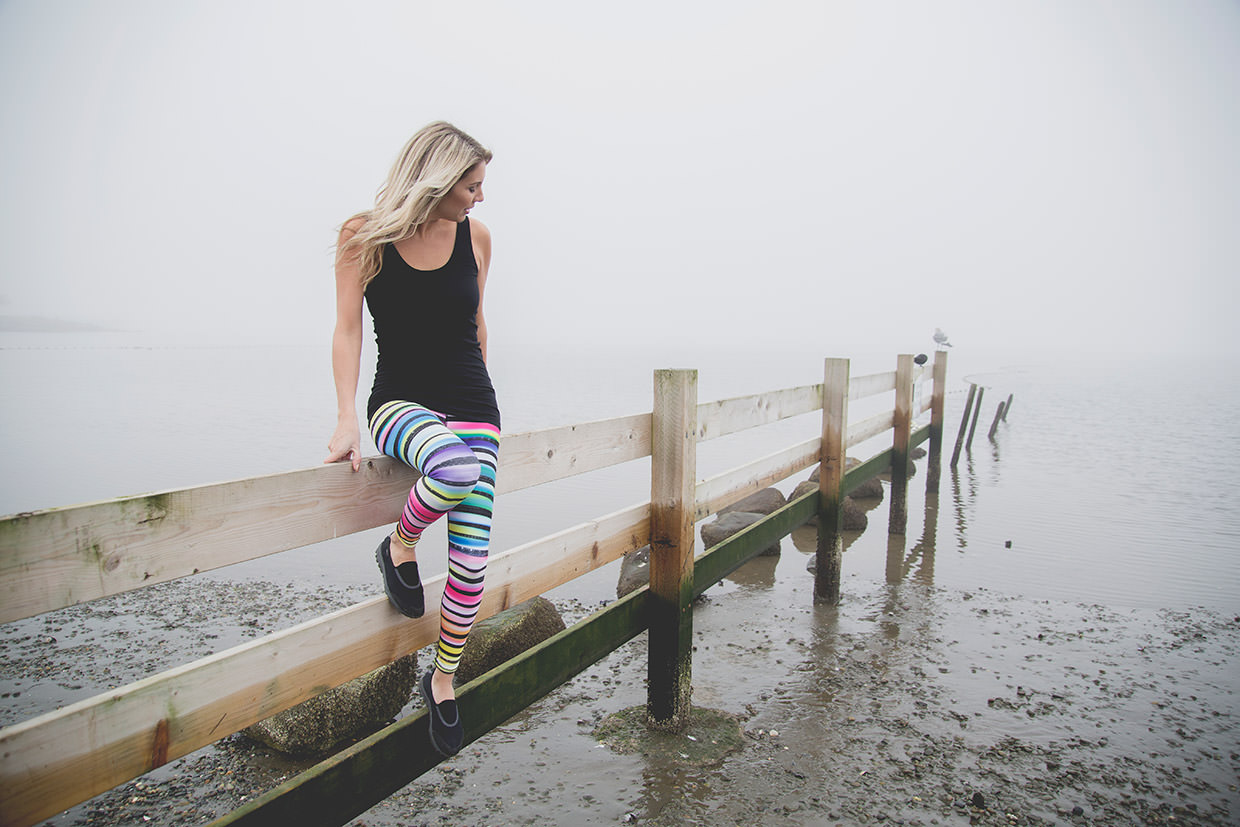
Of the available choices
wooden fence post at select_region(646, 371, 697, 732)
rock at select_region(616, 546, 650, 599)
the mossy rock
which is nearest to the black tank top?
wooden fence post at select_region(646, 371, 697, 732)

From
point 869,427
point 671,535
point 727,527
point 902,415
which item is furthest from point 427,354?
point 902,415

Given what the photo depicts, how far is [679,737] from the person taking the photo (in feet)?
12.4

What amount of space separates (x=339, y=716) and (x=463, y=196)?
2848 millimetres

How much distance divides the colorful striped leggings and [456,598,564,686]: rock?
6.65 ft

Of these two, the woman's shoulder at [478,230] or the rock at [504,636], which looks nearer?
the woman's shoulder at [478,230]

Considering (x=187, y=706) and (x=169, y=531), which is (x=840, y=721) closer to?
(x=187, y=706)

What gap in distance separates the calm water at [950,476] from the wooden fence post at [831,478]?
118 cm

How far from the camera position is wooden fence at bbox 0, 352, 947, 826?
152 centimetres

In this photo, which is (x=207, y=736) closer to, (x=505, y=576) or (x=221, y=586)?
(x=505, y=576)

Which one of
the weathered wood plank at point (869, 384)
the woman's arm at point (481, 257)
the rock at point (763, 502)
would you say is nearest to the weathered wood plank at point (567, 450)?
the woman's arm at point (481, 257)

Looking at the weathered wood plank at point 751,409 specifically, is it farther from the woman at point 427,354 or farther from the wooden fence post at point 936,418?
the wooden fence post at point 936,418

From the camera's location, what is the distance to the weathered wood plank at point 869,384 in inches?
246

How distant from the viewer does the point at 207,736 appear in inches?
71.0

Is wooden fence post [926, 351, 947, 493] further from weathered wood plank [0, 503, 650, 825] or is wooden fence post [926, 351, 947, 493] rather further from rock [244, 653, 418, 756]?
weathered wood plank [0, 503, 650, 825]
